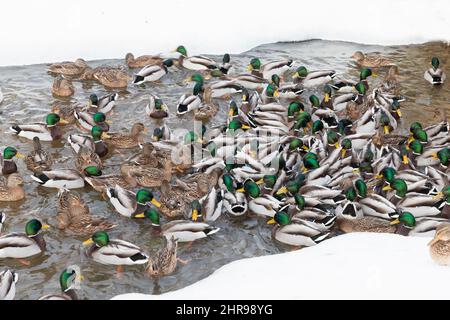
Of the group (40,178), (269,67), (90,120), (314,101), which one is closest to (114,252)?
(40,178)

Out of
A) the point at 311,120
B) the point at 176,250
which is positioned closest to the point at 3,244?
the point at 176,250

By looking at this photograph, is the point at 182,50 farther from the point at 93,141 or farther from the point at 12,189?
the point at 12,189

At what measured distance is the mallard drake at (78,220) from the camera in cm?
912

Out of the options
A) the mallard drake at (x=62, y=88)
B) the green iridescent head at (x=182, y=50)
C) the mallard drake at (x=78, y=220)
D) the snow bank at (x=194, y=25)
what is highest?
the snow bank at (x=194, y=25)

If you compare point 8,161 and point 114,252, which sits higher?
point 8,161

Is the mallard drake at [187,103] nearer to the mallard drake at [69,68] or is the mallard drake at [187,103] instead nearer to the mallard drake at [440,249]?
the mallard drake at [69,68]

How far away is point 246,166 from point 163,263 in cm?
267

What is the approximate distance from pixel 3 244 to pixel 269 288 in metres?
3.42

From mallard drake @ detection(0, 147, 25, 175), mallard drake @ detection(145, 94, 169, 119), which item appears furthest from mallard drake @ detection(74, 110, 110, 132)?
mallard drake @ detection(0, 147, 25, 175)

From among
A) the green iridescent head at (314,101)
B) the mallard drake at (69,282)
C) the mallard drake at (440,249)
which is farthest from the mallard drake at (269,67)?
the mallard drake at (440,249)

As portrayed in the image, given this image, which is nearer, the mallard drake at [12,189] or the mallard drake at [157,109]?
the mallard drake at [12,189]

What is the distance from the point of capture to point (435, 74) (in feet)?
43.5

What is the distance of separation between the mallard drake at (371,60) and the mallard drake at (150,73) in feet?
12.7
